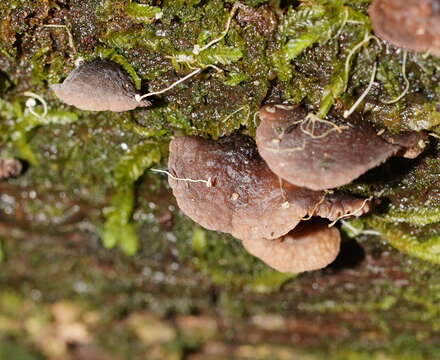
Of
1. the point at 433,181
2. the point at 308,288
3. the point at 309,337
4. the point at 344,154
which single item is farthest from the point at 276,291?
the point at 344,154

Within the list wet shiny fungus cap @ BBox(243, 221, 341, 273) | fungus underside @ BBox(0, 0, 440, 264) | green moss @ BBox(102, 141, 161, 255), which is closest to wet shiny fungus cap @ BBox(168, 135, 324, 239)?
fungus underside @ BBox(0, 0, 440, 264)

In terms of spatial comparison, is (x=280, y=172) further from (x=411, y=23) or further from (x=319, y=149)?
(x=411, y=23)

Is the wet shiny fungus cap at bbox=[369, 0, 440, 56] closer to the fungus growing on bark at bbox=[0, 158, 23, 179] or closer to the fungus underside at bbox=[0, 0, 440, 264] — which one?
the fungus underside at bbox=[0, 0, 440, 264]

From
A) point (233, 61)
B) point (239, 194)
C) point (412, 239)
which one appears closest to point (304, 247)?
point (239, 194)

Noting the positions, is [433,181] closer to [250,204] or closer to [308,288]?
[250,204]

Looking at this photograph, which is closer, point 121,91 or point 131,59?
point 121,91

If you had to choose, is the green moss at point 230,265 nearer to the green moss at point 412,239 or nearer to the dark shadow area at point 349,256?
the dark shadow area at point 349,256
